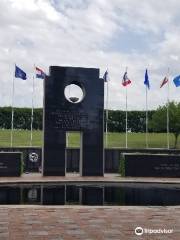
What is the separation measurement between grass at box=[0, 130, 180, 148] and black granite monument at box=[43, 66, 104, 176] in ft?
64.8

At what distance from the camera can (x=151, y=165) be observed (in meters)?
29.4

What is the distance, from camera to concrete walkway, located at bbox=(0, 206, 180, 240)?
10.4 m

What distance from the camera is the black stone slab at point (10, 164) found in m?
28.3

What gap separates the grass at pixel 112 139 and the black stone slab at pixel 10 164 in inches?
807

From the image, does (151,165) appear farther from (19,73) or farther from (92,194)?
(19,73)

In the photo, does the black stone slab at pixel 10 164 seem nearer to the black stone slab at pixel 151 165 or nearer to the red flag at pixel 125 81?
the black stone slab at pixel 151 165

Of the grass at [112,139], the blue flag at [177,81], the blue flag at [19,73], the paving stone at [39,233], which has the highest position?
the blue flag at [19,73]

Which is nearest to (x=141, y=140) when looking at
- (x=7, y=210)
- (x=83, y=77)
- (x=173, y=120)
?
(x=173, y=120)

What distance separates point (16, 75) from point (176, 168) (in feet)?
48.9

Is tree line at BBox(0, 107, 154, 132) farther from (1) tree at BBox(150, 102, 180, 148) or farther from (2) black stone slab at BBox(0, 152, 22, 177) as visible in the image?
(2) black stone slab at BBox(0, 152, 22, 177)

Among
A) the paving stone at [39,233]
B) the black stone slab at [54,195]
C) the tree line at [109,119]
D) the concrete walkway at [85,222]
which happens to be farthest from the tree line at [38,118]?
the paving stone at [39,233]

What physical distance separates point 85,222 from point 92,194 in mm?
7733

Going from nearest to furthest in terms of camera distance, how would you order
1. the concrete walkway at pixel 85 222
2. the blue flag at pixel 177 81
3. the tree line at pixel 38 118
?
the concrete walkway at pixel 85 222
the blue flag at pixel 177 81
the tree line at pixel 38 118

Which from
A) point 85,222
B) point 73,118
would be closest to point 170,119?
point 73,118
